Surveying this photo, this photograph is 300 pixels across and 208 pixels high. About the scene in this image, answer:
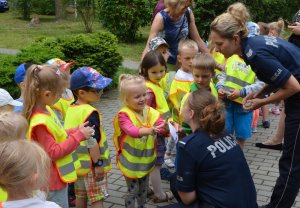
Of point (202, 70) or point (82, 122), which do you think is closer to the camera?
point (82, 122)

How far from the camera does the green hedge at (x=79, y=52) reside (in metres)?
7.64

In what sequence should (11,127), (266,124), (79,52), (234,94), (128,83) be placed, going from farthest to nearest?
1. (79,52)
2. (266,124)
3. (234,94)
4. (128,83)
5. (11,127)

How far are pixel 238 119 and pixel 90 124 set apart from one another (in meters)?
2.23

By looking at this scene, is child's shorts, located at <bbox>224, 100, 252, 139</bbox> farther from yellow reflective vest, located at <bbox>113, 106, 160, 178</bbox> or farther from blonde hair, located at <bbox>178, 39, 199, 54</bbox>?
yellow reflective vest, located at <bbox>113, 106, 160, 178</bbox>

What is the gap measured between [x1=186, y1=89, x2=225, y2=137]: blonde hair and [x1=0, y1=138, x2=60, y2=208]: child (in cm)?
127

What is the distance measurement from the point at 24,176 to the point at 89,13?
17424 millimetres

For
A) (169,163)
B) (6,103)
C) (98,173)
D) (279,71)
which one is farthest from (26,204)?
(169,163)

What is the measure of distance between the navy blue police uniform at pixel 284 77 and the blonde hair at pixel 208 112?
69 cm

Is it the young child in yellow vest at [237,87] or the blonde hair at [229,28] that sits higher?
the blonde hair at [229,28]

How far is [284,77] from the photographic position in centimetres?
351

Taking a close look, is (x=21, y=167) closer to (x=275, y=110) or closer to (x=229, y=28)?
(x=229, y=28)

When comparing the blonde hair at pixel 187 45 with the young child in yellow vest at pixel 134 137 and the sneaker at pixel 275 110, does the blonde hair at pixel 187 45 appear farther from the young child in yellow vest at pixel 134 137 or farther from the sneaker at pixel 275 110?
the sneaker at pixel 275 110

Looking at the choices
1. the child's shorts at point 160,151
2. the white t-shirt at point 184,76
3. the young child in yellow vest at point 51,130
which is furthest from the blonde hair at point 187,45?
the young child in yellow vest at point 51,130

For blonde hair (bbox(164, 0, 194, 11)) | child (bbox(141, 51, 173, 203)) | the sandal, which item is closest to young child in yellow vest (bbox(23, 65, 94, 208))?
child (bbox(141, 51, 173, 203))
